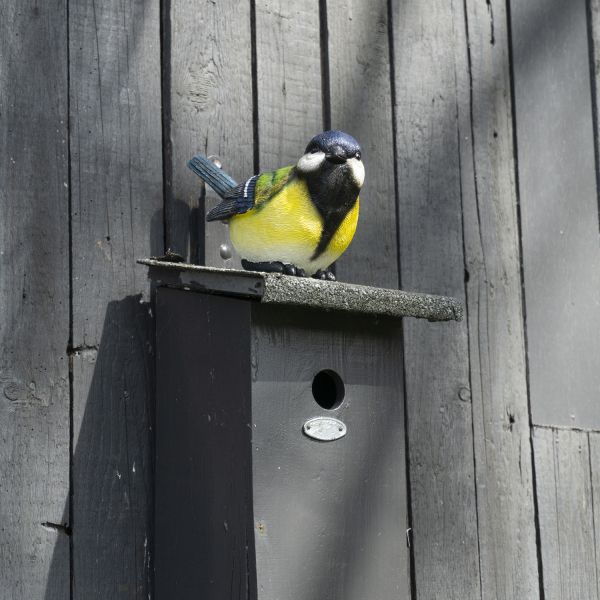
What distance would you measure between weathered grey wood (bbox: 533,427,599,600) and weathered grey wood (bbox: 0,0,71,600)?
3.43 ft

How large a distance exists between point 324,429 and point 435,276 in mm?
630

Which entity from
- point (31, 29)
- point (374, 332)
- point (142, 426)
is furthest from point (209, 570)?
point (31, 29)

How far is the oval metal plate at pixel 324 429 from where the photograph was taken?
1.61 metres

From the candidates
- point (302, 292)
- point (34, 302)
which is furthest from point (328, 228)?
point (34, 302)

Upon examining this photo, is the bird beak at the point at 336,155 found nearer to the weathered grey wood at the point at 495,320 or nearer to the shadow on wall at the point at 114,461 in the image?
the shadow on wall at the point at 114,461

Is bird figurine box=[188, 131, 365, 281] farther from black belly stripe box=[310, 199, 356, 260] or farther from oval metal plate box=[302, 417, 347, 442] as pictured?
oval metal plate box=[302, 417, 347, 442]

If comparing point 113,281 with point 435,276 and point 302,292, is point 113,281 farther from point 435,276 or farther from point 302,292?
point 435,276

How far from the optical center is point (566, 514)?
7.29ft

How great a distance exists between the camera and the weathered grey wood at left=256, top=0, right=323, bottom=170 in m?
2.00

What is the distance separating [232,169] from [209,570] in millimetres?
759

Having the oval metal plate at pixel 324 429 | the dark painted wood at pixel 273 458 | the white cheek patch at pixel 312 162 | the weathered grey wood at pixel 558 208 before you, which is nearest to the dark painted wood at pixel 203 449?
the dark painted wood at pixel 273 458

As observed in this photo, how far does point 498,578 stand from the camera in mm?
2115

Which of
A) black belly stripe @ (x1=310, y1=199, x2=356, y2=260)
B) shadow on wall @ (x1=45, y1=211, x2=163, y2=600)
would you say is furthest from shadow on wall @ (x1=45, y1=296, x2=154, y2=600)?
black belly stripe @ (x1=310, y1=199, x2=356, y2=260)

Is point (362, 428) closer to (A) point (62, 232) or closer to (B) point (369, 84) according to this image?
(A) point (62, 232)
